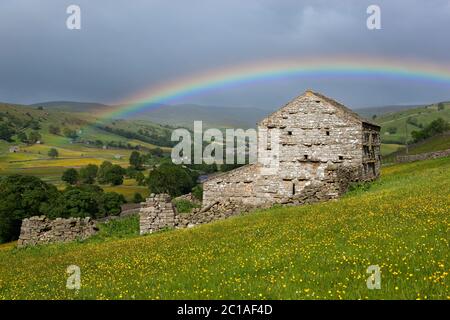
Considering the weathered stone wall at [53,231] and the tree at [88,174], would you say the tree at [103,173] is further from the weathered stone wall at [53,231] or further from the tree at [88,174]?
the weathered stone wall at [53,231]

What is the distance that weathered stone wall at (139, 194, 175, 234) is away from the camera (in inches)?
1383

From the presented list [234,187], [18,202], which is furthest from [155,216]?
[18,202]

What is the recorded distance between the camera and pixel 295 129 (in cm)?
4194

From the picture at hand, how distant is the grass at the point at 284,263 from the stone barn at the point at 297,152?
17367mm

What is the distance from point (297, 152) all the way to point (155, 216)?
14.1m

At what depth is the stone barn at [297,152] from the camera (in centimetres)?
4097

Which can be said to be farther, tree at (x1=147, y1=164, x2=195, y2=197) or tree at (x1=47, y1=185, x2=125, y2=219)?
tree at (x1=147, y1=164, x2=195, y2=197)

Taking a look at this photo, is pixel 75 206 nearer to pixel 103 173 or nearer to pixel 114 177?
pixel 114 177

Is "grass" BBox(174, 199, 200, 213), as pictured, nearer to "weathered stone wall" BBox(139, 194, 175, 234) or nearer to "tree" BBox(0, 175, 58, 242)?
"weathered stone wall" BBox(139, 194, 175, 234)

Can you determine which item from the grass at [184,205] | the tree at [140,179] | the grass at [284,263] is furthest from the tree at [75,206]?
the grass at [284,263]

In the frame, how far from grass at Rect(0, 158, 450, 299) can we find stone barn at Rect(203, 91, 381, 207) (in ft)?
57.0

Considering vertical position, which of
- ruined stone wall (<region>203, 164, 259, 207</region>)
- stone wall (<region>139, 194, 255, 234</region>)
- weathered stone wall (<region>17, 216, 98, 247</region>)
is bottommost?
weathered stone wall (<region>17, 216, 98, 247</region>)

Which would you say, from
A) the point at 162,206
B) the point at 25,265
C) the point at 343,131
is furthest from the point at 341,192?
the point at 25,265

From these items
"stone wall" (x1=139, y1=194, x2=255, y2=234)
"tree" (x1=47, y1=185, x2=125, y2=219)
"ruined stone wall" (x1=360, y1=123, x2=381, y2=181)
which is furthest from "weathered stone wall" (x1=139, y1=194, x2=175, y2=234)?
"tree" (x1=47, y1=185, x2=125, y2=219)
